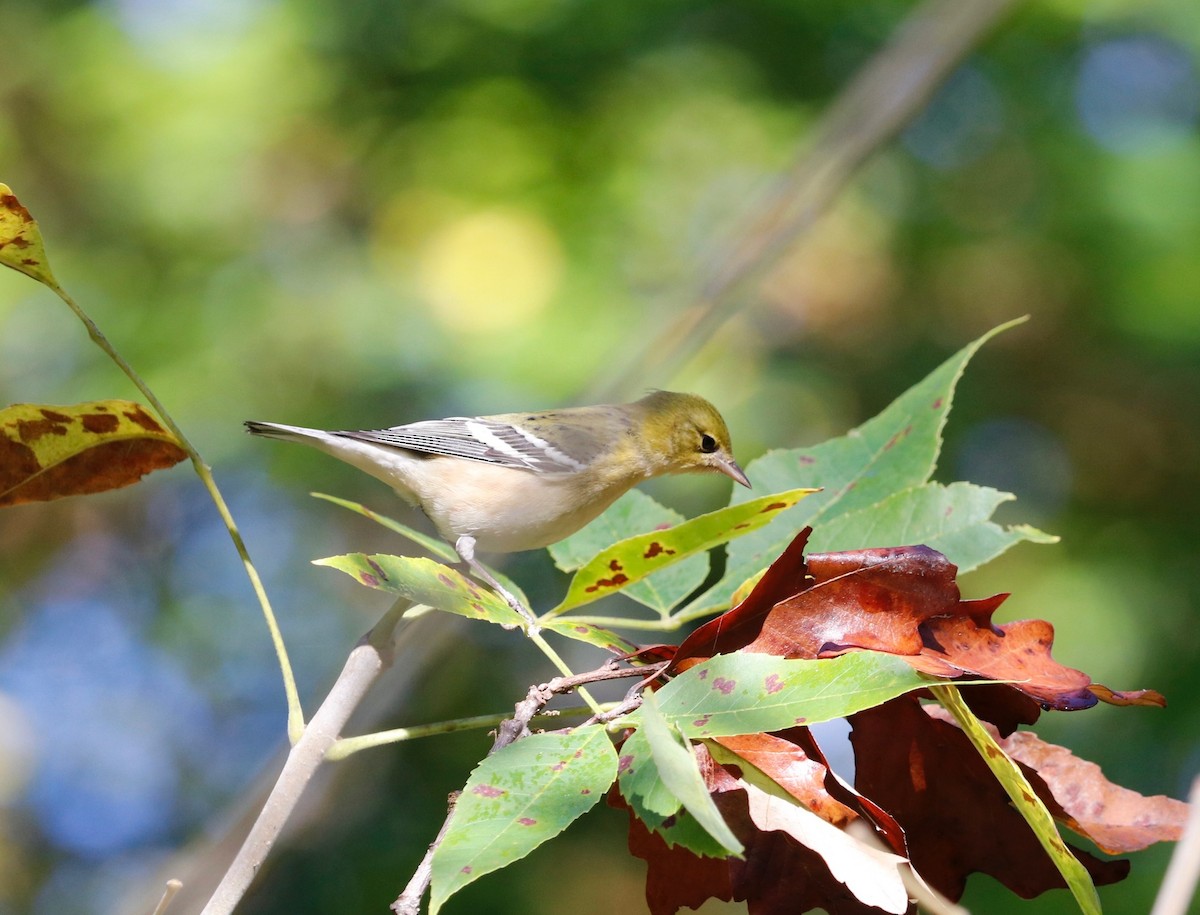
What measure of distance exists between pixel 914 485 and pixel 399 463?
1.33m

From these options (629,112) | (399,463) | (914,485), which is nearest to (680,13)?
(629,112)

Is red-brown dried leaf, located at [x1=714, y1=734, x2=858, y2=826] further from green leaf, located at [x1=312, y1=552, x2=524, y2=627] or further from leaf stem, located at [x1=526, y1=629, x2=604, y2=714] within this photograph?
green leaf, located at [x1=312, y1=552, x2=524, y2=627]

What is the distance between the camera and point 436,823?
143 inches

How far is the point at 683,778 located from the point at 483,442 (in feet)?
6.34

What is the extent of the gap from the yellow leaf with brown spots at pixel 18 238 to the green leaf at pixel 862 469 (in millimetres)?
780

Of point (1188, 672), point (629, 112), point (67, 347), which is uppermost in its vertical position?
point (629, 112)

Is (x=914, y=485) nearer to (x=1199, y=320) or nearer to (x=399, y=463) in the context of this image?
(x=399, y=463)

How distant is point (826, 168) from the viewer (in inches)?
76.0

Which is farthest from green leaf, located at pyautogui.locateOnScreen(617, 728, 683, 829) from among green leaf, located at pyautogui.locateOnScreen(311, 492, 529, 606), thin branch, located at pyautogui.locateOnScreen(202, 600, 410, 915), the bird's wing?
the bird's wing

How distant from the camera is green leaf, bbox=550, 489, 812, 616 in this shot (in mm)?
966

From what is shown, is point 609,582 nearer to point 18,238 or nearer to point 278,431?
point 18,238

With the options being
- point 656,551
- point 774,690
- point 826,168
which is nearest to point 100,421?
point 656,551

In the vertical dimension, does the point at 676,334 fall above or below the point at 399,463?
above

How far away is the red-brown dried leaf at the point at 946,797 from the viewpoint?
3.54ft
